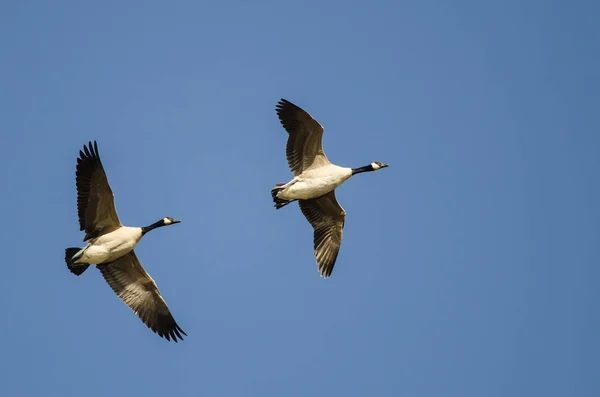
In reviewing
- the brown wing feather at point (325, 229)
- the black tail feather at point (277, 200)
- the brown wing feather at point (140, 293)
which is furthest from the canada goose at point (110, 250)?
the brown wing feather at point (325, 229)

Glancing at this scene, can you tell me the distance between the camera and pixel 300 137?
26.7 m

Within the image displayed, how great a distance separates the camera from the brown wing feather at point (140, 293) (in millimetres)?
25969

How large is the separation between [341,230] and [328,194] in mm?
1255

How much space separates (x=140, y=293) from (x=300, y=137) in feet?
20.4

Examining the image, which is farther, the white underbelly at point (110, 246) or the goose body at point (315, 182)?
the goose body at point (315, 182)

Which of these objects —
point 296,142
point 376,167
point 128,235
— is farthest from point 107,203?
point 376,167

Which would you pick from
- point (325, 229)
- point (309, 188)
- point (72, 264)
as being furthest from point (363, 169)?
point (72, 264)

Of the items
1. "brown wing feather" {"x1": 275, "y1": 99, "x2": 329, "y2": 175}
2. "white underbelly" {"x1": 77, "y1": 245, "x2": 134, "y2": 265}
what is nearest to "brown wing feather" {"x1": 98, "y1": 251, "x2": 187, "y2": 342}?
"white underbelly" {"x1": 77, "y1": 245, "x2": 134, "y2": 265}

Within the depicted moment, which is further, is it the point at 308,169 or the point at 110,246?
the point at 308,169

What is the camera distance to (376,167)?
27797mm

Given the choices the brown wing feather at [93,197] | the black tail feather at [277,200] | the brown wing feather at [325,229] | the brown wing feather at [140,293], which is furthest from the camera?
the brown wing feather at [325,229]

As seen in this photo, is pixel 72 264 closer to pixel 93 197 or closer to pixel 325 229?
pixel 93 197

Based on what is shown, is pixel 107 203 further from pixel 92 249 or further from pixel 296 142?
pixel 296 142

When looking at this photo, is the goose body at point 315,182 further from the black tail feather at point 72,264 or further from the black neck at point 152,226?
the black tail feather at point 72,264
